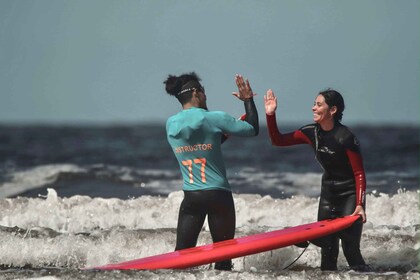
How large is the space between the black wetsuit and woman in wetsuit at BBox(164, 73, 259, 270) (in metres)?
0.45

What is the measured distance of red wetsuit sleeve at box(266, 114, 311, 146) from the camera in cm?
780

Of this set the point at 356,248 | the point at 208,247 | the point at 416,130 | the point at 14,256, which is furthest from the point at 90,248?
the point at 416,130

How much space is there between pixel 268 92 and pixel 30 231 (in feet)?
11.6

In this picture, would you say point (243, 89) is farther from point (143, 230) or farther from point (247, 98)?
point (143, 230)

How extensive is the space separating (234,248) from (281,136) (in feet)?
3.33

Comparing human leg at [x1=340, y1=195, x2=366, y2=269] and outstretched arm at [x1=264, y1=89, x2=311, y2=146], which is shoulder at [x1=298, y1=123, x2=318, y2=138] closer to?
outstretched arm at [x1=264, y1=89, x2=311, y2=146]

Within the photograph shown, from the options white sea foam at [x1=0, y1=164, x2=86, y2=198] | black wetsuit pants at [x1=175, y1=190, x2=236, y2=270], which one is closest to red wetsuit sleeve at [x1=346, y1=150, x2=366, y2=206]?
black wetsuit pants at [x1=175, y1=190, x2=236, y2=270]

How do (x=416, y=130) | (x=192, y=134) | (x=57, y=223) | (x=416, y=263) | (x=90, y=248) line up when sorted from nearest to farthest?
1. (x=192, y=134)
2. (x=416, y=263)
3. (x=90, y=248)
4. (x=57, y=223)
5. (x=416, y=130)

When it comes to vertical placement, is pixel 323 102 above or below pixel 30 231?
above

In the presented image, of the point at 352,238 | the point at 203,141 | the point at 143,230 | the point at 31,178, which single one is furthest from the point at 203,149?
the point at 31,178

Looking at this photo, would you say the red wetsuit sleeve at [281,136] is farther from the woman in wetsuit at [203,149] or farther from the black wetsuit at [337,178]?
the woman in wetsuit at [203,149]

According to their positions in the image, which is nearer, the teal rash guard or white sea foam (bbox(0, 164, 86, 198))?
the teal rash guard

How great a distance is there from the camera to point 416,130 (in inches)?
1702

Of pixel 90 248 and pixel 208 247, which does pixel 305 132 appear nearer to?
pixel 208 247
